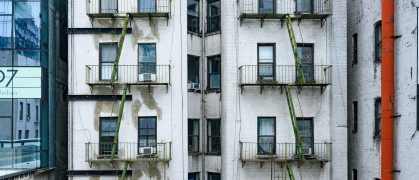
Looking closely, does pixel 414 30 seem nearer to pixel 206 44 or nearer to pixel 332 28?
pixel 332 28

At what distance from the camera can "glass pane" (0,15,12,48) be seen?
14867 mm

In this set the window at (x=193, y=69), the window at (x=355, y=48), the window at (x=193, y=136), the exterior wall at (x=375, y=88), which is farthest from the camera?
the window at (x=193, y=69)

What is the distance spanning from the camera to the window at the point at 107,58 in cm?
1614

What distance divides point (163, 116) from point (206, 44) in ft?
15.9

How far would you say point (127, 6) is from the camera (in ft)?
53.1

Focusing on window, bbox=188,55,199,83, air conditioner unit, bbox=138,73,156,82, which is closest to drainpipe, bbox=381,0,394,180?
window, bbox=188,55,199,83

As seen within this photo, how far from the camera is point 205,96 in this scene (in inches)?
701

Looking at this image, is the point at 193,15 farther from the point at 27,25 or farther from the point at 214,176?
the point at 214,176

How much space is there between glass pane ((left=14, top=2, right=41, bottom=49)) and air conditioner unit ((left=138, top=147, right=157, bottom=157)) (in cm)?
686

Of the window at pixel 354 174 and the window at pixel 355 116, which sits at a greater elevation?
the window at pixel 355 116

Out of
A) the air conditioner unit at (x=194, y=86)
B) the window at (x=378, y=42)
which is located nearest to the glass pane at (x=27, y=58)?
the air conditioner unit at (x=194, y=86)

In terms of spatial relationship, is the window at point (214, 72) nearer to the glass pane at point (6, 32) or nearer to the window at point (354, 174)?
the window at point (354, 174)

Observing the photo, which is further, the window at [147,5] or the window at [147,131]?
the window at [147,5]

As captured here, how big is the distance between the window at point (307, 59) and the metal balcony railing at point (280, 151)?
3.35m
